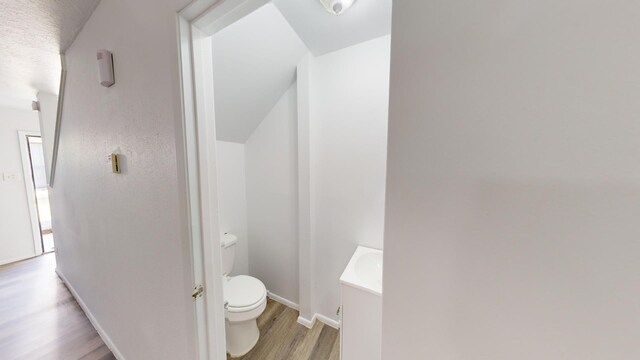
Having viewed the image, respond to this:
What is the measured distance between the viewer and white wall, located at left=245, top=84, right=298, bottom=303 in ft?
5.79

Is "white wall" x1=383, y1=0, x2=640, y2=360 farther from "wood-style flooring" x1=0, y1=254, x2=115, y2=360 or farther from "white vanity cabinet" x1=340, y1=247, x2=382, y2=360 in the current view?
"wood-style flooring" x1=0, y1=254, x2=115, y2=360

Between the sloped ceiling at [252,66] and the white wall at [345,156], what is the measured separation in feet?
0.85

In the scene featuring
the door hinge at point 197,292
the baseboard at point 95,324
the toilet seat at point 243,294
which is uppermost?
the door hinge at point 197,292

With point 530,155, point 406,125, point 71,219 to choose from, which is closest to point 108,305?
point 71,219

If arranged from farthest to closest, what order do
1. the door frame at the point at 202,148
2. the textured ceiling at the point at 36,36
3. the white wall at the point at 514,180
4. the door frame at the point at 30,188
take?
the door frame at the point at 30,188 → the textured ceiling at the point at 36,36 → the door frame at the point at 202,148 → the white wall at the point at 514,180

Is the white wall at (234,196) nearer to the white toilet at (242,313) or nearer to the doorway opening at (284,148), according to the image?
the doorway opening at (284,148)

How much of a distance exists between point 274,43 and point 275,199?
1.25m

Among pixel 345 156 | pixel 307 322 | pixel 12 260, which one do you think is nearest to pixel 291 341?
pixel 307 322

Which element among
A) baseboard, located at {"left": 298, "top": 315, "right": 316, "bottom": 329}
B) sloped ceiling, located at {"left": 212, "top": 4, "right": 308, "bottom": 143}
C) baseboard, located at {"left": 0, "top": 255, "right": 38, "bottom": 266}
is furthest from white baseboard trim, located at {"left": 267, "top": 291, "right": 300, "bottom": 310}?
baseboard, located at {"left": 0, "top": 255, "right": 38, "bottom": 266}

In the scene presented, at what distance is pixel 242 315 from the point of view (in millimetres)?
1382

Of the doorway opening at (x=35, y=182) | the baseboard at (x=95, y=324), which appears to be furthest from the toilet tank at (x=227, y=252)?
the doorway opening at (x=35, y=182)

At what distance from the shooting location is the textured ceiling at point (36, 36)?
1091 millimetres

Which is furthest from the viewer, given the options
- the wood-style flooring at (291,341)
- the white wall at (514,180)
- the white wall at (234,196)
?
the white wall at (234,196)

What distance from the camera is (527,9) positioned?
0.29 metres
